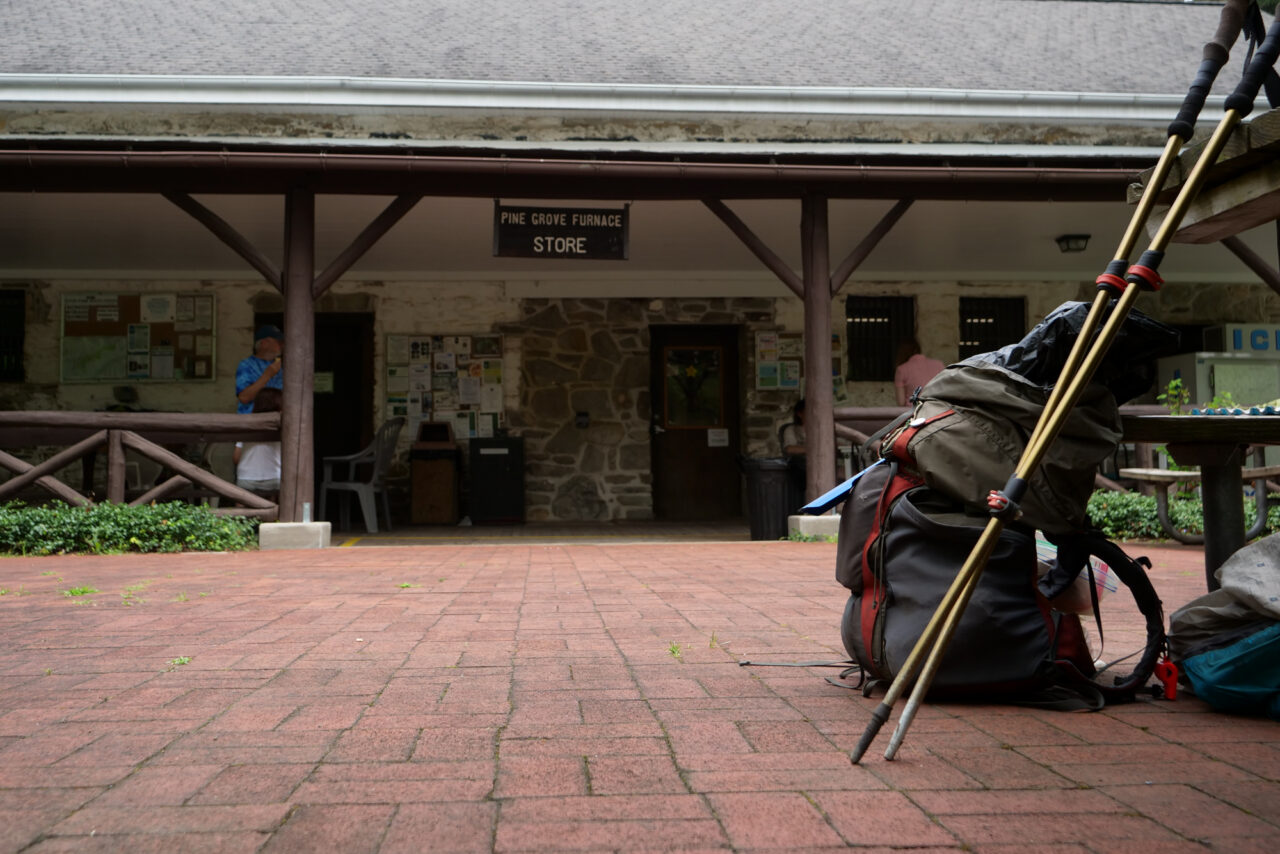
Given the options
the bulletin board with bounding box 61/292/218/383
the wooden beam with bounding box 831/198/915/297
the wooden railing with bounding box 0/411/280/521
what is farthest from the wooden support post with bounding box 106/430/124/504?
the wooden beam with bounding box 831/198/915/297

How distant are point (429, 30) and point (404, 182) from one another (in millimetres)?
3863

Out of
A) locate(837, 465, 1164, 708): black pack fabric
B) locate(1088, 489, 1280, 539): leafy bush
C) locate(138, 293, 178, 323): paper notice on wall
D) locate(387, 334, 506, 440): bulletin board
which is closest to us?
locate(837, 465, 1164, 708): black pack fabric

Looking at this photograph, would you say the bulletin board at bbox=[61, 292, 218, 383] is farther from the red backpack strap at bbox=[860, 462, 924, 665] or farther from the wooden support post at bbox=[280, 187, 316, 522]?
the red backpack strap at bbox=[860, 462, 924, 665]

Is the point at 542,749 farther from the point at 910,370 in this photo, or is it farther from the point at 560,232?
the point at 910,370

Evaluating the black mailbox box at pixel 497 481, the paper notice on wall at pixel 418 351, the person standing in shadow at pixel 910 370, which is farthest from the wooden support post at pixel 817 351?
the paper notice on wall at pixel 418 351

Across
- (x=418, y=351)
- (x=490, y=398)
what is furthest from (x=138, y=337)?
(x=490, y=398)

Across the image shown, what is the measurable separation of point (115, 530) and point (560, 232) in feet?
12.4

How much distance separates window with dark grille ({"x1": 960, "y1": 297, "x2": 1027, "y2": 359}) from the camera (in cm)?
1225

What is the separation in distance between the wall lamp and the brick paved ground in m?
7.19

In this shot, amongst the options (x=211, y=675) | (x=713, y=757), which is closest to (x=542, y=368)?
(x=211, y=675)

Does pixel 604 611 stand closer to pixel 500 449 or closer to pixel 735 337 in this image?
pixel 500 449

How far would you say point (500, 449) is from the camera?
11141 millimetres

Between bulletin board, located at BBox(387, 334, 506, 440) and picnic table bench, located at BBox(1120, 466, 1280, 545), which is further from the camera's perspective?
bulletin board, located at BBox(387, 334, 506, 440)

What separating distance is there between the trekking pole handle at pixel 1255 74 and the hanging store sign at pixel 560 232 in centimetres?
605
